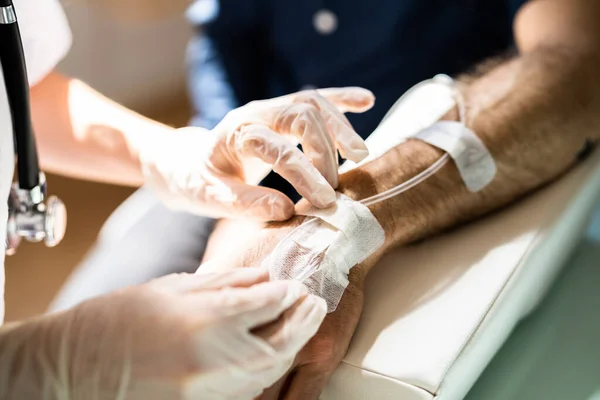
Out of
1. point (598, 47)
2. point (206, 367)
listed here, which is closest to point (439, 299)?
point (206, 367)

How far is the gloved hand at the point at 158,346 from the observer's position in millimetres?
597

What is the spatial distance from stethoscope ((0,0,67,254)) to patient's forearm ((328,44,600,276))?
0.42 metres

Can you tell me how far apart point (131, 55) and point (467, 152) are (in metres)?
1.28

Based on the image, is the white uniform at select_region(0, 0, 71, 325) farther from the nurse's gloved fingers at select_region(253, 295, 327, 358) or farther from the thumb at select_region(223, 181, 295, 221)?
the nurse's gloved fingers at select_region(253, 295, 327, 358)

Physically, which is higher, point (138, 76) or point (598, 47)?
point (598, 47)

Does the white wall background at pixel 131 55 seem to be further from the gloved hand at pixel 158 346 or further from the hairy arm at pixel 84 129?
the gloved hand at pixel 158 346

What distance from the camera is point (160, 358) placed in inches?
23.6

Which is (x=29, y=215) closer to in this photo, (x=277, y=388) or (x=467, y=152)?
(x=277, y=388)

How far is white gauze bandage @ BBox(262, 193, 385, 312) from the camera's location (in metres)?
0.75

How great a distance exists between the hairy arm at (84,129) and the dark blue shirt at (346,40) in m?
0.27

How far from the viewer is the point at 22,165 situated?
85 centimetres

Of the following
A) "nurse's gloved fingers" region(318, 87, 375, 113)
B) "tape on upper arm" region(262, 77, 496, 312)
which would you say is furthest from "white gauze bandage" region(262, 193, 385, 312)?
"nurse's gloved fingers" region(318, 87, 375, 113)

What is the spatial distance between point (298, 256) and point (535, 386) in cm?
39

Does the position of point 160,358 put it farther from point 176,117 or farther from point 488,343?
point 176,117
